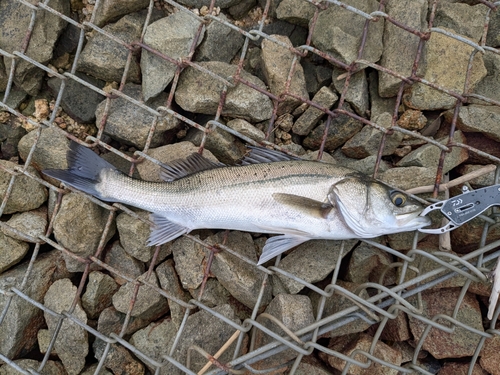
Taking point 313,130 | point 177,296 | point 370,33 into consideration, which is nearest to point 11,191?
point 177,296

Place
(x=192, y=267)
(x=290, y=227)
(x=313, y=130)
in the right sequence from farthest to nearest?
1. (x=313, y=130)
2. (x=192, y=267)
3. (x=290, y=227)

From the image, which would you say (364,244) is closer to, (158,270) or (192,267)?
(192,267)

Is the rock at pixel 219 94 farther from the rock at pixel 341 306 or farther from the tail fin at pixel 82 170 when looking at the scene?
the rock at pixel 341 306

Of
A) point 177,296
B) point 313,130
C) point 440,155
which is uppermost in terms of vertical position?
point 440,155

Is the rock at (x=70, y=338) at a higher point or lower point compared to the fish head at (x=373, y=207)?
lower

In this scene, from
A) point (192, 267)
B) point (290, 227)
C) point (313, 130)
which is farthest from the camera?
point (313, 130)

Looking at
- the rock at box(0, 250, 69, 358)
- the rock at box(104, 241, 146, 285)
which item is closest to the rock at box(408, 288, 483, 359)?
the rock at box(104, 241, 146, 285)

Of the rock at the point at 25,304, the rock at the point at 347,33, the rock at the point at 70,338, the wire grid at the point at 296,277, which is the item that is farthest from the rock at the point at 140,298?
the rock at the point at 347,33
